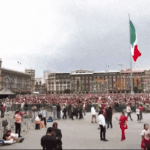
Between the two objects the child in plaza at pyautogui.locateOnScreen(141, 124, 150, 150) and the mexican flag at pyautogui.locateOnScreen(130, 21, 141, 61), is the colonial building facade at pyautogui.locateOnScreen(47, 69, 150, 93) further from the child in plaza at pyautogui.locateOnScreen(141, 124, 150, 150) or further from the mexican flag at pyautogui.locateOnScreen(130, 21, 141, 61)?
the child in plaza at pyautogui.locateOnScreen(141, 124, 150, 150)

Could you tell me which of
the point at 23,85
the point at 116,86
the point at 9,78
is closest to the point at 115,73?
the point at 116,86

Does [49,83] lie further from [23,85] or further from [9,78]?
[9,78]

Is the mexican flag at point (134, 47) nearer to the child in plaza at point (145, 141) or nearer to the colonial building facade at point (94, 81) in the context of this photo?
the child in plaza at point (145, 141)

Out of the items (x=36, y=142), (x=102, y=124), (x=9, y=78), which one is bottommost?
(x=36, y=142)

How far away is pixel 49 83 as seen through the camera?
489ft

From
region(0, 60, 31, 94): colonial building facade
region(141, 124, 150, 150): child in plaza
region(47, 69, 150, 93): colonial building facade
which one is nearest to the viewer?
region(141, 124, 150, 150): child in plaza

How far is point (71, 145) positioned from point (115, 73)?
127416 millimetres

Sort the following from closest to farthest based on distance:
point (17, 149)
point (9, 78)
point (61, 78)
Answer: point (17, 149) → point (9, 78) → point (61, 78)

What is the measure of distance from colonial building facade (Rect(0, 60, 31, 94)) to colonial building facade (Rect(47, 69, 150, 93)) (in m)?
26.4

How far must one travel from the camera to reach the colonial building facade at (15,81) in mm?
91562

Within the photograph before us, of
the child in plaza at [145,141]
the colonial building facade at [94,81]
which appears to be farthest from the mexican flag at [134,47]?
Answer: the colonial building facade at [94,81]

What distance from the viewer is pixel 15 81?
4080 inches

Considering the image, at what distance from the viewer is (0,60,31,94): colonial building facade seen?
300 feet

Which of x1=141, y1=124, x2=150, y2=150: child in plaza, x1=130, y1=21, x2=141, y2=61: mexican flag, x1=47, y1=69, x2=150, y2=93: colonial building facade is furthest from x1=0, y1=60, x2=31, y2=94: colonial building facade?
x1=141, y1=124, x2=150, y2=150: child in plaza
